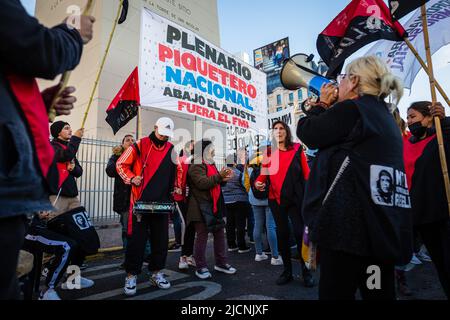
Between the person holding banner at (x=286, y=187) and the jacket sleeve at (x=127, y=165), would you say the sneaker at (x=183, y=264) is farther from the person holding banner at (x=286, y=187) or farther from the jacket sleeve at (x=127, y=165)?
the jacket sleeve at (x=127, y=165)

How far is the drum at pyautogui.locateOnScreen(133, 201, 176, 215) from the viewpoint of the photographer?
3643 mm

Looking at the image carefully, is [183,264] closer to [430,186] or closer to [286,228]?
[286,228]

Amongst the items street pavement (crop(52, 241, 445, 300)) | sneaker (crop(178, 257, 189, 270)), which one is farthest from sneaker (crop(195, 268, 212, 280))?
sneaker (crop(178, 257, 189, 270))

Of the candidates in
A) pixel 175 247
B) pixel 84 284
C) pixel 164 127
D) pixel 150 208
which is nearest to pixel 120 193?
pixel 84 284

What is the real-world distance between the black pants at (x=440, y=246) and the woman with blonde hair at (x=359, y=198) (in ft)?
4.20

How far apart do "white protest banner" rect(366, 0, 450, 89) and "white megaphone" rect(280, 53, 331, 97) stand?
39.8 inches

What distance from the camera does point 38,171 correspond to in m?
1.21

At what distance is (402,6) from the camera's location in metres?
3.12

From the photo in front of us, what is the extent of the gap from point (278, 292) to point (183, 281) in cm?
134

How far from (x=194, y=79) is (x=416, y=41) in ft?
10.8

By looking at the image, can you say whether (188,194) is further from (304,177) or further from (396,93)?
(396,93)

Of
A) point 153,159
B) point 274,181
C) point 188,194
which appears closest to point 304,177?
point 274,181

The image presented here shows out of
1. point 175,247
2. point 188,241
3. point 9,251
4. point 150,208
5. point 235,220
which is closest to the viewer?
point 9,251

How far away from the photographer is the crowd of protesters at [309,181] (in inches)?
44.4
